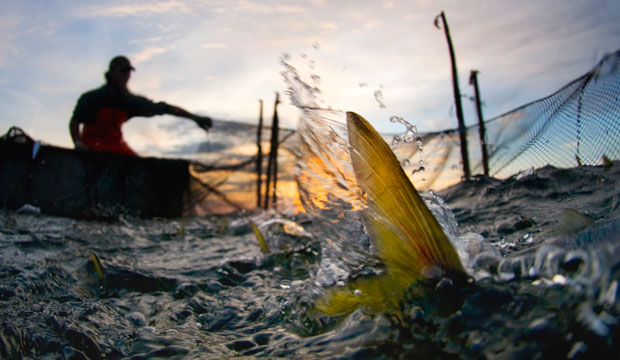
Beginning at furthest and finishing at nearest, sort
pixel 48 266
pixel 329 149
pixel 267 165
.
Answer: pixel 267 165
pixel 48 266
pixel 329 149

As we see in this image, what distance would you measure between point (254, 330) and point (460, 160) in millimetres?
6826

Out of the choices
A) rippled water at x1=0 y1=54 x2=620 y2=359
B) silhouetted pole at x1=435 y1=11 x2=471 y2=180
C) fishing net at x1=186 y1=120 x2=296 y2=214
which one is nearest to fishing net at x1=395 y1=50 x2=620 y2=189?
rippled water at x1=0 y1=54 x2=620 y2=359

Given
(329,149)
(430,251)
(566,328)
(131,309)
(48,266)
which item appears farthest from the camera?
(48,266)

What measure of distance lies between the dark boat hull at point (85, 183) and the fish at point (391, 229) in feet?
24.4

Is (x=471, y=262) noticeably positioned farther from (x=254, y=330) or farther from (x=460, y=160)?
(x=460, y=160)

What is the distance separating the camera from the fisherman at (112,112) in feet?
26.4

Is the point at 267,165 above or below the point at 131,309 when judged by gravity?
above

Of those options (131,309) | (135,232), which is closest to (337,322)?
(131,309)

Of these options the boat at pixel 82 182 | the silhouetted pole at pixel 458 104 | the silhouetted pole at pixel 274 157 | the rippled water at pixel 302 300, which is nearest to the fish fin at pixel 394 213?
the rippled water at pixel 302 300

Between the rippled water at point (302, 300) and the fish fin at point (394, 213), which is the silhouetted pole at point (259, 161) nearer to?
the rippled water at point (302, 300)

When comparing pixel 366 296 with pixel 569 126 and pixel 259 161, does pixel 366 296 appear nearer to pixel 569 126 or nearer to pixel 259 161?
pixel 569 126

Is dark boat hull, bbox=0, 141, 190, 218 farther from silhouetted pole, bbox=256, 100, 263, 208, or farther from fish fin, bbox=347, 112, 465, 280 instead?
fish fin, bbox=347, 112, 465, 280

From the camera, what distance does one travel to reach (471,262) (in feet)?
4.76

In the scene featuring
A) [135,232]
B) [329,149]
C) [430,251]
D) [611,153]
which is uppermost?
[611,153]
